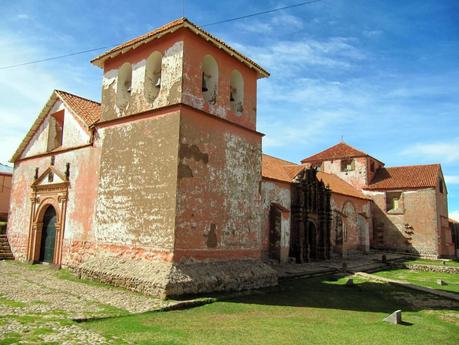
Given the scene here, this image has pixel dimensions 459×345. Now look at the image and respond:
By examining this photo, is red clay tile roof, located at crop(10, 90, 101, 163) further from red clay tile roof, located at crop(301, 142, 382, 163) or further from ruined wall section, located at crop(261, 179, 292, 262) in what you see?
red clay tile roof, located at crop(301, 142, 382, 163)

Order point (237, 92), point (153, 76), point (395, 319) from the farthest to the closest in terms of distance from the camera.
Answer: point (237, 92) → point (153, 76) → point (395, 319)

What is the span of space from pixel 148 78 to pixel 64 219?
6.65m

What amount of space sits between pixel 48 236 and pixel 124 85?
751 cm

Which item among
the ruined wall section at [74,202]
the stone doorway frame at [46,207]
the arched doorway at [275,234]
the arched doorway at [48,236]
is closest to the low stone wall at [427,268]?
the arched doorway at [275,234]

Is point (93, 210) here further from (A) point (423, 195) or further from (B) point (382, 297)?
(A) point (423, 195)

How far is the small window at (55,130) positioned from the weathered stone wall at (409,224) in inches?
987

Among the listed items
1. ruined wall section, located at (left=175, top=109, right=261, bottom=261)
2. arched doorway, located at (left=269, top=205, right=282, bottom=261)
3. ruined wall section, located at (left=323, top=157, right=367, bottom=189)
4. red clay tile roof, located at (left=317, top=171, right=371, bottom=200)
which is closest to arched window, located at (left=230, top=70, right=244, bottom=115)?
ruined wall section, located at (left=175, top=109, right=261, bottom=261)

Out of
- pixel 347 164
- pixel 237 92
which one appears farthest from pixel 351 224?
pixel 237 92

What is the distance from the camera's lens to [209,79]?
12.7 meters

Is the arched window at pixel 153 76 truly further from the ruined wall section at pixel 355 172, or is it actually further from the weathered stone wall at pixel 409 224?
the weathered stone wall at pixel 409 224

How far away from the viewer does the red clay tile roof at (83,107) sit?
49.3 feet

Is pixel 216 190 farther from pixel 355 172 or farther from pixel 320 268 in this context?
pixel 355 172

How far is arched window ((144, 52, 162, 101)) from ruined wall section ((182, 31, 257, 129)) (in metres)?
1.32

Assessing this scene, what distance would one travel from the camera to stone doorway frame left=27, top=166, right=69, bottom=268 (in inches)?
576
